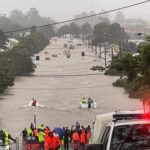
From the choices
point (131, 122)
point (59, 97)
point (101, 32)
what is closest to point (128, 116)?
point (131, 122)

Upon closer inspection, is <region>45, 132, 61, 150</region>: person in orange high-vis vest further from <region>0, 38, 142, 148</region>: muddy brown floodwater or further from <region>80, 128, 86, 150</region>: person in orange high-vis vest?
<region>0, 38, 142, 148</region>: muddy brown floodwater

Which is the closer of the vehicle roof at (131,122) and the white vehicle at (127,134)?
the white vehicle at (127,134)

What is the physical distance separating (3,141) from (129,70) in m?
5.43

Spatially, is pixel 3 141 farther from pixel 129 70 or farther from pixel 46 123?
pixel 46 123

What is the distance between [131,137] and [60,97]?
152 ft

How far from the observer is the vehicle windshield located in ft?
18.9

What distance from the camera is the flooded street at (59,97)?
1487 inches

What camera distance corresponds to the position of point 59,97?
52250 mm

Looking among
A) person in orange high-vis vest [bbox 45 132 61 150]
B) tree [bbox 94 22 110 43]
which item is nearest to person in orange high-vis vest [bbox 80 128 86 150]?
person in orange high-vis vest [bbox 45 132 61 150]

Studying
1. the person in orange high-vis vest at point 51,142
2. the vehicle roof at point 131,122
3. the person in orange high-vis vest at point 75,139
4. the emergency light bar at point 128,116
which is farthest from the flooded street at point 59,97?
the vehicle roof at point 131,122

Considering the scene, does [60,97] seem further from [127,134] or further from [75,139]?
[127,134]

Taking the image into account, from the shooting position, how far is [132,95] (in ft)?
164

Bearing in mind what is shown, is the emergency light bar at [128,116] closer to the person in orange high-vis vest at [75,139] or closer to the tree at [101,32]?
the person in orange high-vis vest at [75,139]

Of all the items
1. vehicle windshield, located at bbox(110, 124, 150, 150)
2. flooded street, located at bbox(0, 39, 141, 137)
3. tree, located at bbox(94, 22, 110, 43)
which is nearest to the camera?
vehicle windshield, located at bbox(110, 124, 150, 150)
